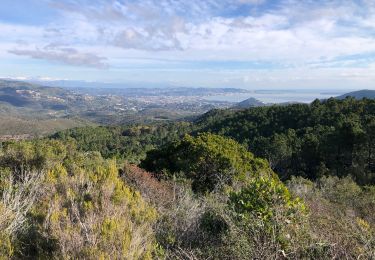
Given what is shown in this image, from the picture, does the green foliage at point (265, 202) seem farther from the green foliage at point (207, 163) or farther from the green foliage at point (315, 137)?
the green foliage at point (315, 137)

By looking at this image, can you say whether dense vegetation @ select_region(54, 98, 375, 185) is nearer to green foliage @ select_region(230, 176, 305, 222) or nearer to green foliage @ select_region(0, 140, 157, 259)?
green foliage @ select_region(230, 176, 305, 222)

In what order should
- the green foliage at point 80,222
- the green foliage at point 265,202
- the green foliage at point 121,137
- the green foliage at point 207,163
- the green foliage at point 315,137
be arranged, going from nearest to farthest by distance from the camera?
the green foliage at point 80,222 < the green foliage at point 265,202 < the green foliage at point 207,163 < the green foliage at point 315,137 < the green foliage at point 121,137

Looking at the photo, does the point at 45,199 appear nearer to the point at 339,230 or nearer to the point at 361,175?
the point at 339,230

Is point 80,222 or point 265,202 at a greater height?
point 80,222

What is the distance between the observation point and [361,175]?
23.9 metres

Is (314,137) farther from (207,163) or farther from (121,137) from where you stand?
(121,137)

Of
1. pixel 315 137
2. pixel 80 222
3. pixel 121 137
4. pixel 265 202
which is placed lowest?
pixel 121 137

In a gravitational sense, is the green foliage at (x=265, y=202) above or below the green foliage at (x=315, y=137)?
above

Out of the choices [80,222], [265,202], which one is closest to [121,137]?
[265,202]

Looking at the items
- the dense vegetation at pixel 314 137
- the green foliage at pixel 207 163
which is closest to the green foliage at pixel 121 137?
the dense vegetation at pixel 314 137

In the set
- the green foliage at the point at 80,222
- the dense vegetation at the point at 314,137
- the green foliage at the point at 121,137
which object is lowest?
the green foliage at the point at 121,137

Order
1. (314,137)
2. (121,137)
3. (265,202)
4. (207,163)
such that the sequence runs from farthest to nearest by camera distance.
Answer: (121,137)
(314,137)
(207,163)
(265,202)

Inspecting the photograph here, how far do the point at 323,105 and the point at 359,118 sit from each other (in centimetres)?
1033

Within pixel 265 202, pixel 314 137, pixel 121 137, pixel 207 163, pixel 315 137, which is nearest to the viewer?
pixel 265 202
